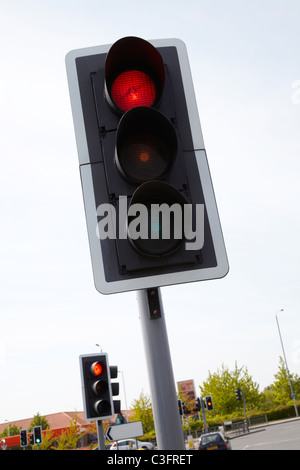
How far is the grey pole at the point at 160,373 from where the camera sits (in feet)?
5.71

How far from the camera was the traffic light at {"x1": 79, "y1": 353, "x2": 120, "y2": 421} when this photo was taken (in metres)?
→ 8.09

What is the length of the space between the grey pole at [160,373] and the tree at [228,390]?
54155 mm

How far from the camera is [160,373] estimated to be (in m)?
1.81

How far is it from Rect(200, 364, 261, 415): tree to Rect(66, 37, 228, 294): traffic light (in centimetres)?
5413

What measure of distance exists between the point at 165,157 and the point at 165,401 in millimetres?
1148

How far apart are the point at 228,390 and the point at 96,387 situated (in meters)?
48.4

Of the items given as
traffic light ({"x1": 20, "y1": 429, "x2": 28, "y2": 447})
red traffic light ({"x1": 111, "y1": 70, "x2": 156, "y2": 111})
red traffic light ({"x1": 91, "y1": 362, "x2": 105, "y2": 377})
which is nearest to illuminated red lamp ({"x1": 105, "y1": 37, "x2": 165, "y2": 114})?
red traffic light ({"x1": 111, "y1": 70, "x2": 156, "y2": 111})

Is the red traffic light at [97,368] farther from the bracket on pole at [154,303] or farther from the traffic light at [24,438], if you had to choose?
the traffic light at [24,438]

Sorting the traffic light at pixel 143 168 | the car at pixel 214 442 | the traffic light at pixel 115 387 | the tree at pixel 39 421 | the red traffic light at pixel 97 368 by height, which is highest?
the traffic light at pixel 143 168

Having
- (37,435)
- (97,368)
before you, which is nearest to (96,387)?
(97,368)

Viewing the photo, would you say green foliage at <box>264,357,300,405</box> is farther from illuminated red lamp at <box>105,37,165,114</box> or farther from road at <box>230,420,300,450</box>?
illuminated red lamp at <box>105,37,165,114</box>

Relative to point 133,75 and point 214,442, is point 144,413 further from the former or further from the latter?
point 133,75

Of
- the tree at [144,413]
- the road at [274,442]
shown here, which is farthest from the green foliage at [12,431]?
the road at [274,442]
